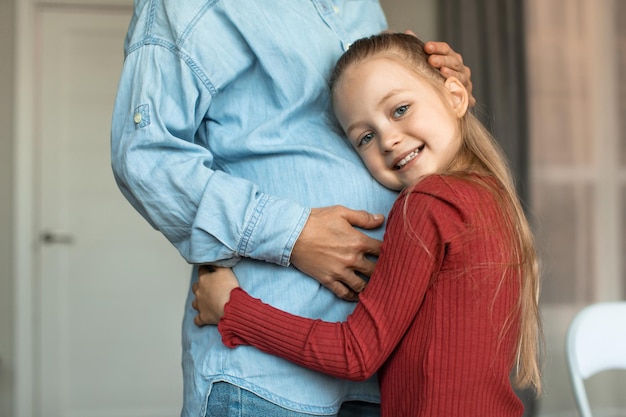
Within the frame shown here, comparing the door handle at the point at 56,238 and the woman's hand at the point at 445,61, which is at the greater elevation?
the woman's hand at the point at 445,61

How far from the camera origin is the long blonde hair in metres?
1.03

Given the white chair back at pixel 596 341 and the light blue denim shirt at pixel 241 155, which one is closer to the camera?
the light blue denim shirt at pixel 241 155

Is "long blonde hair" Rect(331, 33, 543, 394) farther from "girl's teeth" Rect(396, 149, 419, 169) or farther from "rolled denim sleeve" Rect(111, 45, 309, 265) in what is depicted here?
"rolled denim sleeve" Rect(111, 45, 309, 265)

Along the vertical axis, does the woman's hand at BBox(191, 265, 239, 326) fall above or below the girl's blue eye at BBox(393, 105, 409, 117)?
below

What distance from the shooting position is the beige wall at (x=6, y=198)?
12.8ft

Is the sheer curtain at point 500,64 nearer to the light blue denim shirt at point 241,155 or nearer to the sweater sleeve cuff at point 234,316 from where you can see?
the light blue denim shirt at point 241,155

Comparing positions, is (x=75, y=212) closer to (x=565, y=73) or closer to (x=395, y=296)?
(x=565, y=73)

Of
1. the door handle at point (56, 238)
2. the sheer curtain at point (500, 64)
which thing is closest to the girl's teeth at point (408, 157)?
the sheer curtain at point (500, 64)

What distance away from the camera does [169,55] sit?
3.46ft

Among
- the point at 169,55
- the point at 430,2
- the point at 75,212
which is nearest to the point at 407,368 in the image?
the point at 169,55

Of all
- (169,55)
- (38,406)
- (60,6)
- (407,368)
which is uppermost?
(60,6)

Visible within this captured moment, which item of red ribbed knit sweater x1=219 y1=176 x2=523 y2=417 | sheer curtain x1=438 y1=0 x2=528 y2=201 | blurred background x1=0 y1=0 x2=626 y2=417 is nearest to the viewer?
red ribbed knit sweater x1=219 y1=176 x2=523 y2=417

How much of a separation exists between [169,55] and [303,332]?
1.44ft

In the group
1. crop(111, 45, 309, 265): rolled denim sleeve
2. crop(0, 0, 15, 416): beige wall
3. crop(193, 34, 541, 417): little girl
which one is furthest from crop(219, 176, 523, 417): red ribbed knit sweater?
crop(0, 0, 15, 416): beige wall
